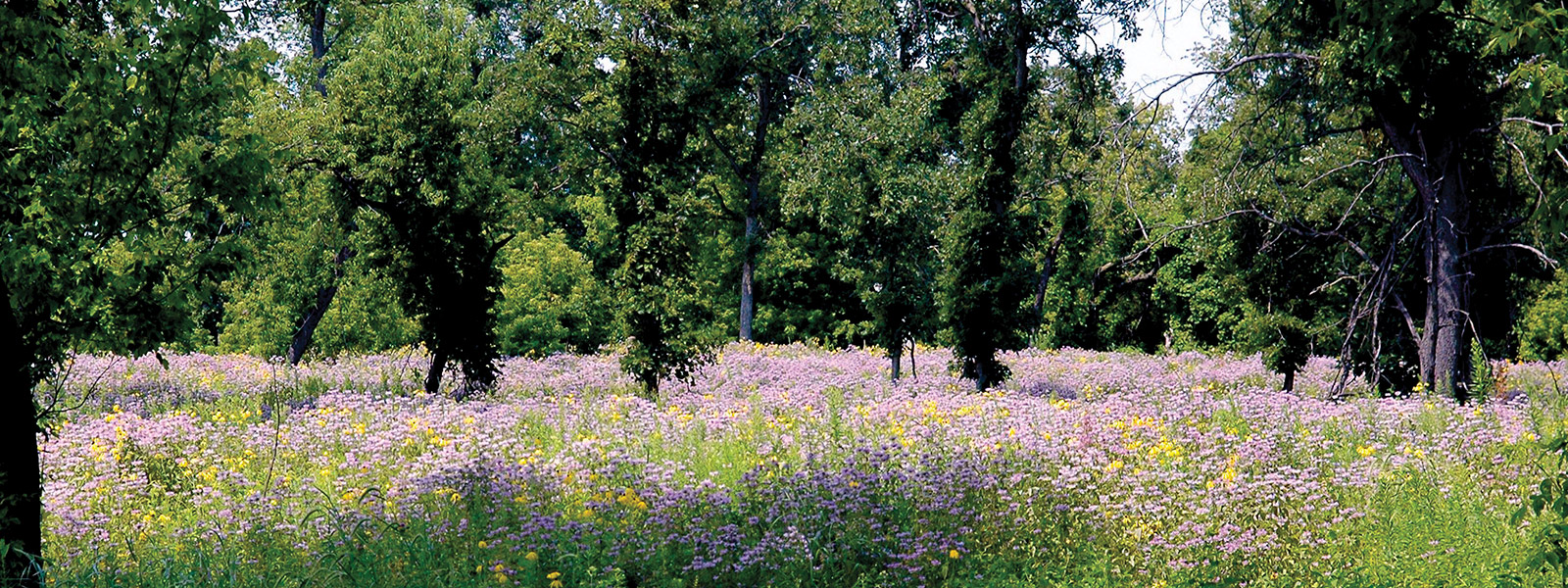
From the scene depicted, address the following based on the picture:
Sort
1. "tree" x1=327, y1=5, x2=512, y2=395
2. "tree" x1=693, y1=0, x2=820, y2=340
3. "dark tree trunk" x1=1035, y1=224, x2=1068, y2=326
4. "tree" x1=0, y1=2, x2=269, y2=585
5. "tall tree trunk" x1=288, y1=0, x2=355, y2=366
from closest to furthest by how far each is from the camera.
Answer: "tree" x1=0, y1=2, x2=269, y2=585
"tree" x1=327, y1=5, x2=512, y2=395
"tree" x1=693, y1=0, x2=820, y2=340
"tall tree trunk" x1=288, y1=0, x2=355, y2=366
"dark tree trunk" x1=1035, y1=224, x2=1068, y2=326

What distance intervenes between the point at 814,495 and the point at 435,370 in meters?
9.46

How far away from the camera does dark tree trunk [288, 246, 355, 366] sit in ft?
73.8

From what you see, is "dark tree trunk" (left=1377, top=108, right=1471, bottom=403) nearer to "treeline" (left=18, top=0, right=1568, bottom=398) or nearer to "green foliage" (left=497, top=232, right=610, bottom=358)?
"treeline" (left=18, top=0, right=1568, bottom=398)

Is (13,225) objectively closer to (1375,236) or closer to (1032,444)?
(1032,444)

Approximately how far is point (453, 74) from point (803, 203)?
11.5 m

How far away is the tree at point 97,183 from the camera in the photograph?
17.8 ft

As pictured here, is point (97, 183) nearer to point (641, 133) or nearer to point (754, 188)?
point (641, 133)

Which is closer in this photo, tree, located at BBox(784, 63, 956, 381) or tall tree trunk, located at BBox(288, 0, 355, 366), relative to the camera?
tree, located at BBox(784, 63, 956, 381)

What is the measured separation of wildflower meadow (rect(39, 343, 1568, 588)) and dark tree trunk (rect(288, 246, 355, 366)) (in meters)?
10.7

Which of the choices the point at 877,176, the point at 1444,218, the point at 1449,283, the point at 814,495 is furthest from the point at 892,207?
the point at 814,495

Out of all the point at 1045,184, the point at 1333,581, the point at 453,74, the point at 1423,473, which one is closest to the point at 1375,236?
the point at 1045,184

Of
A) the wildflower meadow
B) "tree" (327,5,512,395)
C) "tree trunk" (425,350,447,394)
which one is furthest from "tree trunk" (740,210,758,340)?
the wildflower meadow

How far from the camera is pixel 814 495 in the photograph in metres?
7.69

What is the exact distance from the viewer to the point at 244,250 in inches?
234
